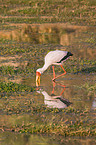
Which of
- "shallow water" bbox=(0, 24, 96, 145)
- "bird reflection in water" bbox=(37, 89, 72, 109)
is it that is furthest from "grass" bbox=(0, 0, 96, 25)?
"bird reflection in water" bbox=(37, 89, 72, 109)

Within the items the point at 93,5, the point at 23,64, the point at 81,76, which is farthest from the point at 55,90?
the point at 93,5

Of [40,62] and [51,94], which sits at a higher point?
[40,62]

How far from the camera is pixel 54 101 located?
873 centimetres

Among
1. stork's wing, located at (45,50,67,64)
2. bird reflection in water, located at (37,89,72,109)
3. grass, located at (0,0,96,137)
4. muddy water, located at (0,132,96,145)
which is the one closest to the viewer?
muddy water, located at (0,132,96,145)

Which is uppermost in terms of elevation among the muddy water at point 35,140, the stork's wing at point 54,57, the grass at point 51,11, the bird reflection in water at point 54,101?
the grass at point 51,11

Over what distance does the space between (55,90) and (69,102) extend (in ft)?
4.10

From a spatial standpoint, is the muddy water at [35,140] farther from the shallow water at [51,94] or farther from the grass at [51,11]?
the grass at [51,11]

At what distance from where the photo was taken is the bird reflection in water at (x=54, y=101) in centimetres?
832

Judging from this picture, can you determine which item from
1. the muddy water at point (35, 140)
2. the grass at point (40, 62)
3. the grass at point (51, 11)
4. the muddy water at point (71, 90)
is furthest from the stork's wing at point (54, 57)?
the grass at point (51, 11)

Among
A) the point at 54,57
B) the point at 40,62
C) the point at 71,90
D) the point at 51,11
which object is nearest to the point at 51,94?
the point at 71,90

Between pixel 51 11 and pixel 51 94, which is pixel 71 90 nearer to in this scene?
pixel 51 94

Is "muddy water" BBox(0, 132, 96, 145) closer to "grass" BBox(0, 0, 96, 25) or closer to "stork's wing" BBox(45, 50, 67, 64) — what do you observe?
"stork's wing" BBox(45, 50, 67, 64)

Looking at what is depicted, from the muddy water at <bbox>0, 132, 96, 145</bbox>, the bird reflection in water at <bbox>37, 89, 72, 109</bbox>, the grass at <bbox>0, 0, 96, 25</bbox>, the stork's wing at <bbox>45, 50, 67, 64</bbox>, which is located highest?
the grass at <bbox>0, 0, 96, 25</bbox>

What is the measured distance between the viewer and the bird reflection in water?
27.3ft
